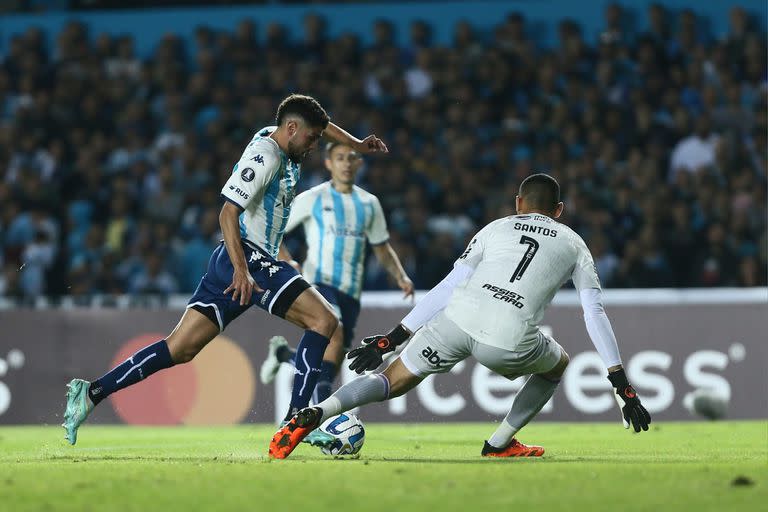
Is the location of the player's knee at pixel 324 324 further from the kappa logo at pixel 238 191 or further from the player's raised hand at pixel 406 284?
the player's raised hand at pixel 406 284

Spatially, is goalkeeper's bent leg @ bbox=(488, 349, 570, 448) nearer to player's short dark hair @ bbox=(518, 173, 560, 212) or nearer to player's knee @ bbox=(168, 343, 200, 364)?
player's short dark hair @ bbox=(518, 173, 560, 212)

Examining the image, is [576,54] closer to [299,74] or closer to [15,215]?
[299,74]

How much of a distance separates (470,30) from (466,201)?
3.34 meters

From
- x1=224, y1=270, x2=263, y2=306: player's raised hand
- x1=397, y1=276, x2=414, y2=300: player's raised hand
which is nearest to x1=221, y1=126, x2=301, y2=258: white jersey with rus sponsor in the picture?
x1=224, y1=270, x2=263, y2=306: player's raised hand

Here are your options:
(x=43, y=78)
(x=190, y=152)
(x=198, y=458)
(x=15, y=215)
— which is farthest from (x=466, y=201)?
(x=198, y=458)

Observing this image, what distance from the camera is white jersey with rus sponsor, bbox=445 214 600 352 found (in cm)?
730

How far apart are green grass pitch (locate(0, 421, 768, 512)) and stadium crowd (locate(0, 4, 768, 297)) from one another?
4859 mm

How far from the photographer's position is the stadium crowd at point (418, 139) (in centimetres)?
1470

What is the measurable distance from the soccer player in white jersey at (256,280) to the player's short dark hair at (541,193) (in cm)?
144

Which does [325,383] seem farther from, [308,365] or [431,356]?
[431,356]

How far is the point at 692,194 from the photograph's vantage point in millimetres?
14953

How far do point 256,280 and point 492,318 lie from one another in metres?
1.61

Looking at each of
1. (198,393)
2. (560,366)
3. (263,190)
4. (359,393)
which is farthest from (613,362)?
Answer: (198,393)

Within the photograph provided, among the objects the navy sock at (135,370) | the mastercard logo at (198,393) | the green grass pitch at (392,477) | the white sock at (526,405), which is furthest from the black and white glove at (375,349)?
the mastercard logo at (198,393)
